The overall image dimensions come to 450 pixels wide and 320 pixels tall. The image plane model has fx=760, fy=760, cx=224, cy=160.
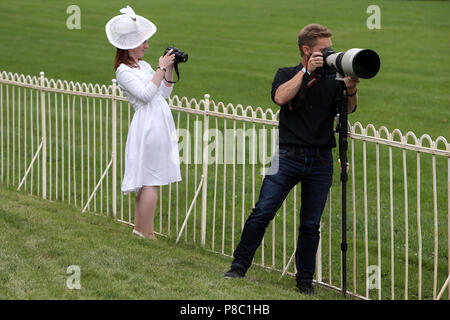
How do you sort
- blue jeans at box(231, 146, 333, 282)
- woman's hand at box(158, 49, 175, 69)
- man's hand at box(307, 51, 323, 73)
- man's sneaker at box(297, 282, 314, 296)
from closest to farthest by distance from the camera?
man's hand at box(307, 51, 323, 73) → blue jeans at box(231, 146, 333, 282) → man's sneaker at box(297, 282, 314, 296) → woman's hand at box(158, 49, 175, 69)

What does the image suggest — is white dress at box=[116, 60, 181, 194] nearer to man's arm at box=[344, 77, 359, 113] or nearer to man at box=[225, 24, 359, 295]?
man at box=[225, 24, 359, 295]

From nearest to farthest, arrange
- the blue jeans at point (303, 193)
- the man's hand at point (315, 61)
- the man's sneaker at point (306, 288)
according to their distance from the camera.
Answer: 1. the man's hand at point (315, 61)
2. the blue jeans at point (303, 193)
3. the man's sneaker at point (306, 288)

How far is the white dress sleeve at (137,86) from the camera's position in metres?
6.62

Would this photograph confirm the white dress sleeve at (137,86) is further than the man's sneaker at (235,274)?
Yes

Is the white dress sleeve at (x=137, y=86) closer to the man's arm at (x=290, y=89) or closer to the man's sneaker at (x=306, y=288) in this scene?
the man's arm at (x=290, y=89)

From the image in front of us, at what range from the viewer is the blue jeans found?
18.0ft

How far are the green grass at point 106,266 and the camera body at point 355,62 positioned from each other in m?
1.62

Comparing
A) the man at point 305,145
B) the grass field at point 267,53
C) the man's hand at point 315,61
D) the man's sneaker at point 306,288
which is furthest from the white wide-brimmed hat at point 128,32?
the man's sneaker at point 306,288

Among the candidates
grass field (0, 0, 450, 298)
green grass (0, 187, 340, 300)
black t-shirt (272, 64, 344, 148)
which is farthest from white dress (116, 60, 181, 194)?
black t-shirt (272, 64, 344, 148)

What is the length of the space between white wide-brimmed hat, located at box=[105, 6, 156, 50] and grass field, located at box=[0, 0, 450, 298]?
1.51m

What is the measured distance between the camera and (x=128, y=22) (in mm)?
6641
